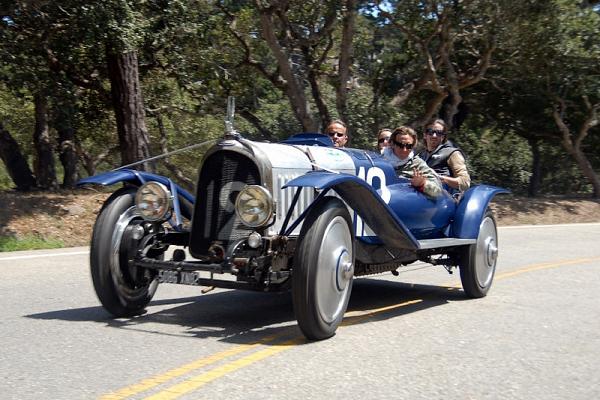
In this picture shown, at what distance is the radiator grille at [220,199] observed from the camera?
6277mm

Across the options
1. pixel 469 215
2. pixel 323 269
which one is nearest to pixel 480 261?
pixel 469 215

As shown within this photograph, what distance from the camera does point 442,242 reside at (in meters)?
7.48

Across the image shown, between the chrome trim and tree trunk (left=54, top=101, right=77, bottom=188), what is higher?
tree trunk (left=54, top=101, right=77, bottom=188)

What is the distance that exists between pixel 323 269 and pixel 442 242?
2021 mm

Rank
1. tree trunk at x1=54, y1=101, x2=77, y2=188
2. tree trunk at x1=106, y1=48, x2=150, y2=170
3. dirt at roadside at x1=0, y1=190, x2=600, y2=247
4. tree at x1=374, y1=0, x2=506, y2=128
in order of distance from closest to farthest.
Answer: dirt at roadside at x1=0, y1=190, x2=600, y2=247 < tree trunk at x1=106, y1=48, x2=150, y2=170 < tree trunk at x1=54, y1=101, x2=77, y2=188 < tree at x1=374, y1=0, x2=506, y2=128

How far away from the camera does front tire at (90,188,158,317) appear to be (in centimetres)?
626

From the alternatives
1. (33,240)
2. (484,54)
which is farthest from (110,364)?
(484,54)

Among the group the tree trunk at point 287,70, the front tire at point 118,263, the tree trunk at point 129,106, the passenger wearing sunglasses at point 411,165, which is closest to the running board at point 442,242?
the passenger wearing sunglasses at point 411,165

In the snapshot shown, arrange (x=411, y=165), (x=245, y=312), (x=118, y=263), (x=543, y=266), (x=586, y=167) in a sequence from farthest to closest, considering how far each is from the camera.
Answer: (x=586, y=167), (x=543, y=266), (x=411, y=165), (x=245, y=312), (x=118, y=263)

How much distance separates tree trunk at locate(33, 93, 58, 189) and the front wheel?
11.9m

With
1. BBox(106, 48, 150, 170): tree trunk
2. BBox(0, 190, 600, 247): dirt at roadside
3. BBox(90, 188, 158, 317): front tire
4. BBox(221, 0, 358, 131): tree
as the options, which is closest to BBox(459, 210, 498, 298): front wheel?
A: BBox(90, 188, 158, 317): front tire

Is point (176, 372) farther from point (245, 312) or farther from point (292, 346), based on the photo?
point (245, 312)

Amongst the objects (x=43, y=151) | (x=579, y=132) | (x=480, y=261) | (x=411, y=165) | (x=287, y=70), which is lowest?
(x=480, y=261)

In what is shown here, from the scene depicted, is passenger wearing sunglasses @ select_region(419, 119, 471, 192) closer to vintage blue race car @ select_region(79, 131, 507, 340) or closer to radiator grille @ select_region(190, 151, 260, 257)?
vintage blue race car @ select_region(79, 131, 507, 340)
